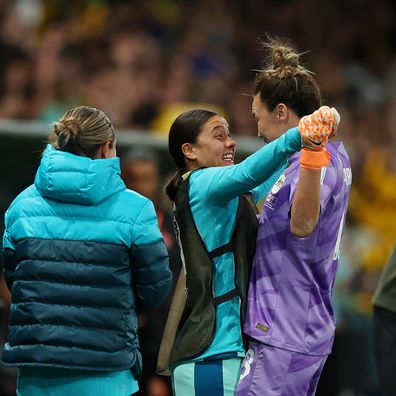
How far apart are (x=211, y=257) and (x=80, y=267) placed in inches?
20.2

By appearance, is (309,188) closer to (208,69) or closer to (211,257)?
(211,257)

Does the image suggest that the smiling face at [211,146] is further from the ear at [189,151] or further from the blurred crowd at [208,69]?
the blurred crowd at [208,69]

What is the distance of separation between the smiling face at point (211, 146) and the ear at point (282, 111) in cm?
22

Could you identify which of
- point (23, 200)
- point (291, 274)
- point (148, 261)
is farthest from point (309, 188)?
point (23, 200)

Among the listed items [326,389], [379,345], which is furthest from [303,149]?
[326,389]

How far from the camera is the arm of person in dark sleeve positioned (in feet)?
14.8

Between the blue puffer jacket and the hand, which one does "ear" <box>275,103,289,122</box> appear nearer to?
the hand

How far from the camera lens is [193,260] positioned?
4.40m

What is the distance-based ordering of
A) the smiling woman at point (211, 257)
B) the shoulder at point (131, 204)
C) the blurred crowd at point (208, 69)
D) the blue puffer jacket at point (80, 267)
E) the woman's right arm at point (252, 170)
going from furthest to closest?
the blurred crowd at point (208, 69) < the shoulder at point (131, 204) < the blue puffer jacket at point (80, 267) < the smiling woman at point (211, 257) < the woman's right arm at point (252, 170)

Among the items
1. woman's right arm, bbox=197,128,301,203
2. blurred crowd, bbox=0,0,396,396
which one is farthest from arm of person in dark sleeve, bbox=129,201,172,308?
blurred crowd, bbox=0,0,396,396

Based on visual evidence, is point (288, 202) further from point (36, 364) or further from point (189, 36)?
point (189, 36)

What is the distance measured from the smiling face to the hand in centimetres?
55

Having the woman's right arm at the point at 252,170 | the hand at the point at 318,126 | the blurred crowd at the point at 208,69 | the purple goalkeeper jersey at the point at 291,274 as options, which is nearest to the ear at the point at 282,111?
the purple goalkeeper jersey at the point at 291,274

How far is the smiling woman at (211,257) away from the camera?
430 centimetres
